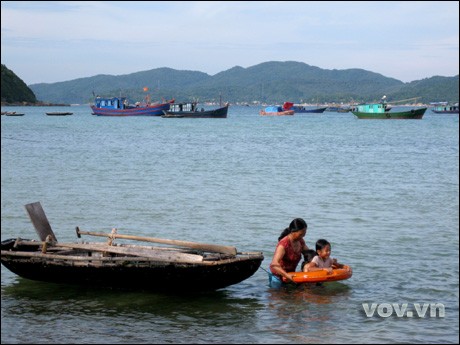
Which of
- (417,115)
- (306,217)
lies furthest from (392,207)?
(417,115)

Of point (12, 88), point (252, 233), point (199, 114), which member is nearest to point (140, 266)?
point (252, 233)

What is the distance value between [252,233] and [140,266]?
6201 mm

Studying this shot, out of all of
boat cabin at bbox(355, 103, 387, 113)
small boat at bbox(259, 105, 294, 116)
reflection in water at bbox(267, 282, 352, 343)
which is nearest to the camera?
reflection in water at bbox(267, 282, 352, 343)

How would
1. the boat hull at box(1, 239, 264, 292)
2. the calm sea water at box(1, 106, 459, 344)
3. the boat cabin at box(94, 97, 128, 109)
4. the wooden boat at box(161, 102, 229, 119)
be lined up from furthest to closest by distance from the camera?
the boat cabin at box(94, 97, 128, 109) < the wooden boat at box(161, 102, 229, 119) < the boat hull at box(1, 239, 264, 292) < the calm sea water at box(1, 106, 459, 344)

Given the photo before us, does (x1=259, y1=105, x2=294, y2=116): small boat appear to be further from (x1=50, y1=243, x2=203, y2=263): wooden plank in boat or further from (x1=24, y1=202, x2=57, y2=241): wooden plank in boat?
(x1=50, y1=243, x2=203, y2=263): wooden plank in boat

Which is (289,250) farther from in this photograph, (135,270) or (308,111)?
(308,111)

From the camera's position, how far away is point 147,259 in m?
11.3

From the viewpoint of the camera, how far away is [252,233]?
56.5 ft

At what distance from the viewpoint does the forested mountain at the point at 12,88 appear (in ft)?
608

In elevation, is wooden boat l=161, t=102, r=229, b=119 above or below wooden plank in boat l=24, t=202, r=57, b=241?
below

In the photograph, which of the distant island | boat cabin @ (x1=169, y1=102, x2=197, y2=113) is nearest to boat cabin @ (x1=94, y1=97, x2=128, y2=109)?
boat cabin @ (x1=169, y1=102, x2=197, y2=113)

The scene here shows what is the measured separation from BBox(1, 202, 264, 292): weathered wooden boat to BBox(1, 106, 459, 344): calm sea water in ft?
0.82

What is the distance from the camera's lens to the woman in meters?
11.5

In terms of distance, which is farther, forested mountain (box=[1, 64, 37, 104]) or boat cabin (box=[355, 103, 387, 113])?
forested mountain (box=[1, 64, 37, 104])
